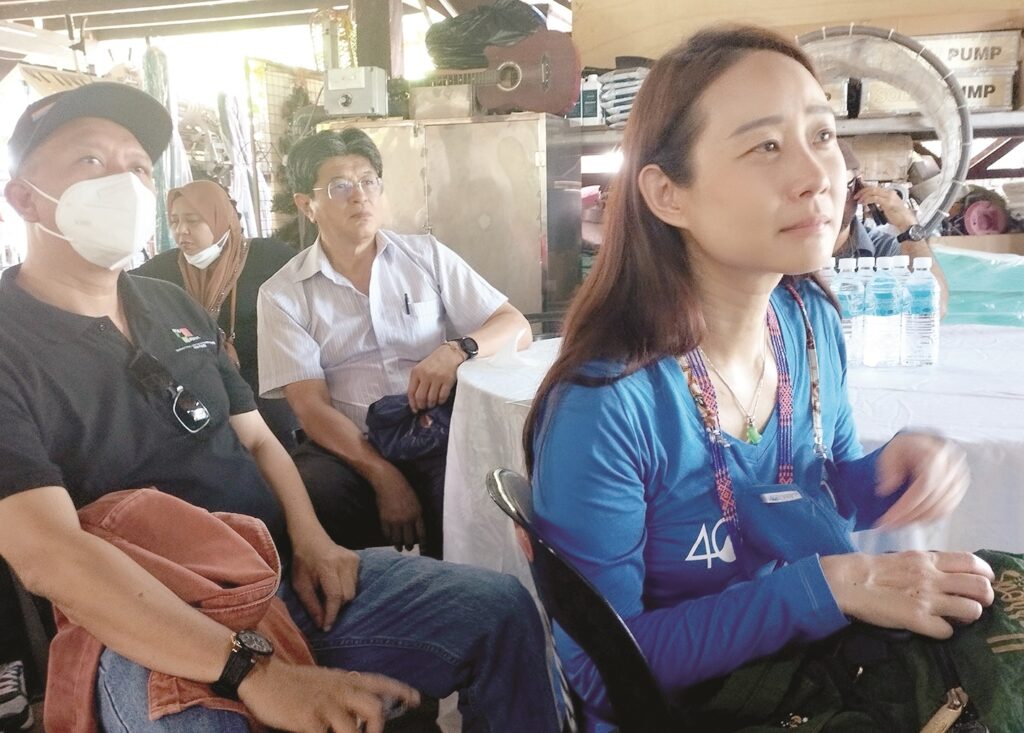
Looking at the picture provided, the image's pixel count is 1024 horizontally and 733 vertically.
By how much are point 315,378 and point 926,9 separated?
3941 mm

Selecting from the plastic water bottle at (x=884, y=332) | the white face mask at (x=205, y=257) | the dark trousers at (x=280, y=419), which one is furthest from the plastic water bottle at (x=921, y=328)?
the white face mask at (x=205, y=257)

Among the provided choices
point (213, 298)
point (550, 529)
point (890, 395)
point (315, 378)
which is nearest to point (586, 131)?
point (213, 298)

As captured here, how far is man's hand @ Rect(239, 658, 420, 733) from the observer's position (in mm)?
1044

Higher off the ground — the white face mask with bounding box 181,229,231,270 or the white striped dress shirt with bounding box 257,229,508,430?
the white face mask with bounding box 181,229,231,270

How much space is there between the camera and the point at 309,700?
1.06 meters

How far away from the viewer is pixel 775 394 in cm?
116

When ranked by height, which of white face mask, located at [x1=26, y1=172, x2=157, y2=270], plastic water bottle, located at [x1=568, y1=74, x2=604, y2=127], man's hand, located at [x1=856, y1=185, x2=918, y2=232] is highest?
plastic water bottle, located at [x1=568, y1=74, x2=604, y2=127]

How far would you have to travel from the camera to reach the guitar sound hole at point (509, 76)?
13.9 ft

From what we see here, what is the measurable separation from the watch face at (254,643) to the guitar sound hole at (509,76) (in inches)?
146

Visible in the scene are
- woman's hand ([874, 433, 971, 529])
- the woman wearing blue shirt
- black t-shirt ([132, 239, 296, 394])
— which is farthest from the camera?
black t-shirt ([132, 239, 296, 394])

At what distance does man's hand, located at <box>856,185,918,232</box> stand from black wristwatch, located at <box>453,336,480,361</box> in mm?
1730

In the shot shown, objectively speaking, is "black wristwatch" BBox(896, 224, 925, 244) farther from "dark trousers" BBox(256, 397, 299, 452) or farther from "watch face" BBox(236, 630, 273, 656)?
"watch face" BBox(236, 630, 273, 656)

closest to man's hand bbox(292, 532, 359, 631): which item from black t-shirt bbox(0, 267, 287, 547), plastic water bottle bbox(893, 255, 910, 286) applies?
black t-shirt bbox(0, 267, 287, 547)

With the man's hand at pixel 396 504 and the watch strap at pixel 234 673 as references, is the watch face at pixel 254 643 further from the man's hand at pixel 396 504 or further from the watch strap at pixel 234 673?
the man's hand at pixel 396 504
